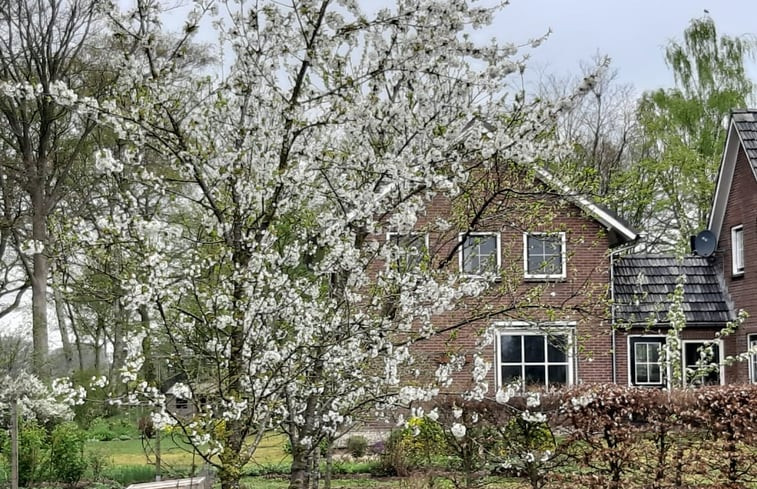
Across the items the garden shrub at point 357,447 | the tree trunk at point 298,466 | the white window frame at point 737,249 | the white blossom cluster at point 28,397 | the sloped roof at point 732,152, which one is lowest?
the garden shrub at point 357,447

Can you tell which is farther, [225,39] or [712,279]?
[712,279]

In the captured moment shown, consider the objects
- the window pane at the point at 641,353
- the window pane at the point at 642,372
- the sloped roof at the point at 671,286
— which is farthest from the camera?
the sloped roof at the point at 671,286

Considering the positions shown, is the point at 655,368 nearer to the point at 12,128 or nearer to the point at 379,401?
the point at 379,401

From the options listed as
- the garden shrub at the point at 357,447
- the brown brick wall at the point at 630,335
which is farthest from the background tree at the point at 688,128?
the garden shrub at the point at 357,447

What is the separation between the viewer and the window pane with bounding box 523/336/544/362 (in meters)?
17.7

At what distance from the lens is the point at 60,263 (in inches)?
210

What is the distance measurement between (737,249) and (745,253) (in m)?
0.38

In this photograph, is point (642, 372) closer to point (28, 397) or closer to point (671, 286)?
point (671, 286)

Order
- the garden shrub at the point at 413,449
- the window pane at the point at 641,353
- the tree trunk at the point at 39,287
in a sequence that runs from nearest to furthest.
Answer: the garden shrub at the point at 413,449
the window pane at the point at 641,353
the tree trunk at the point at 39,287

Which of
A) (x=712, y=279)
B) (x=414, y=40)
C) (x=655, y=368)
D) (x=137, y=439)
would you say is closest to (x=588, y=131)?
(x=712, y=279)

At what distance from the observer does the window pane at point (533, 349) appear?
695 inches

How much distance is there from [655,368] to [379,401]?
14.0m

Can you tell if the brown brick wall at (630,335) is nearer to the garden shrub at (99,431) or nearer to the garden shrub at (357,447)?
the garden shrub at (357,447)

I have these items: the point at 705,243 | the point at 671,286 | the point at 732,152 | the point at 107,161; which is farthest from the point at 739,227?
the point at 107,161
